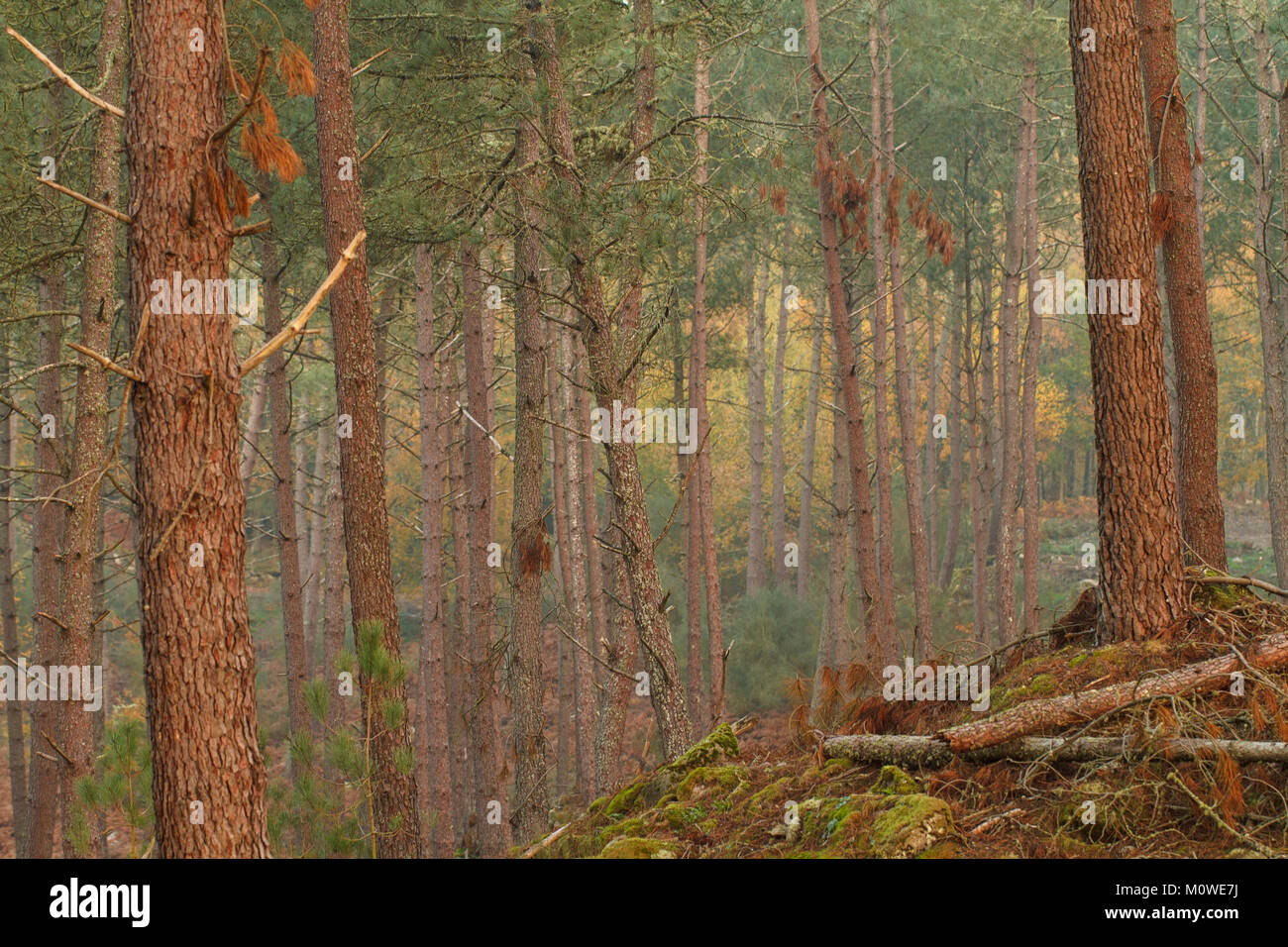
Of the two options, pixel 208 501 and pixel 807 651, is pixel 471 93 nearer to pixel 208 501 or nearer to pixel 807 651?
pixel 208 501

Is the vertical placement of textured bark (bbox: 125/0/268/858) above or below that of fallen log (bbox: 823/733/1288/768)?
above

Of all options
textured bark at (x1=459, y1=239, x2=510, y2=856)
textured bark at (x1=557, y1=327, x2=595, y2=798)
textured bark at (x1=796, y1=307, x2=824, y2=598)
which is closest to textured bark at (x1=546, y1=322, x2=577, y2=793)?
textured bark at (x1=557, y1=327, x2=595, y2=798)

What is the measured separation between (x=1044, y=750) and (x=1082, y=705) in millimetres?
333

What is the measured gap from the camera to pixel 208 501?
3979 millimetres

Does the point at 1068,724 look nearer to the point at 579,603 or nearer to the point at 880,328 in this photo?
the point at 579,603

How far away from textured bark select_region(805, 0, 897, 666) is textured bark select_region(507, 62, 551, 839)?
3.88 meters

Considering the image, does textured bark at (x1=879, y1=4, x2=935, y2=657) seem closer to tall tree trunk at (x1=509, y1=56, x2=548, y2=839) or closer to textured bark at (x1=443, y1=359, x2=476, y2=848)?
tall tree trunk at (x1=509, y1=56, x2=548, y2=839)

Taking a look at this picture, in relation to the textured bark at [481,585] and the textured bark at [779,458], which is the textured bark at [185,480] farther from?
the textured bark at [779,458]

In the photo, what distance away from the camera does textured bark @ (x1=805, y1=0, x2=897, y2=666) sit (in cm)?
1153

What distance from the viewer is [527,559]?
915cm

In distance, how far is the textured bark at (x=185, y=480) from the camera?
3.90 metres

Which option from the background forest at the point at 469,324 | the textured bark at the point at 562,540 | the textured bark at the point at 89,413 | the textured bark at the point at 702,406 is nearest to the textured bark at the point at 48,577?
the background forest at the point at 469,324

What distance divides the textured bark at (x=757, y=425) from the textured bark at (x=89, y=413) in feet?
43.6
